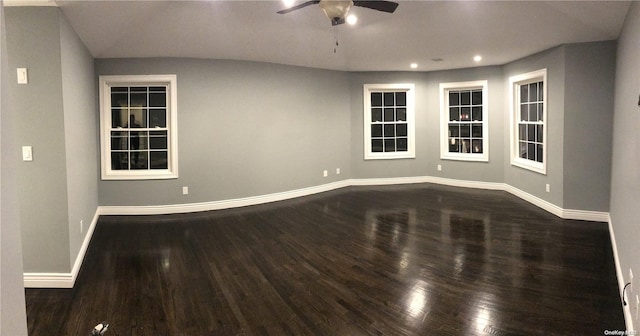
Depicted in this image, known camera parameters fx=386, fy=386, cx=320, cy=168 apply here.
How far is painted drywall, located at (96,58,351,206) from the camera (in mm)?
5797

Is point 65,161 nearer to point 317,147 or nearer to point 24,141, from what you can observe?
point 24,141

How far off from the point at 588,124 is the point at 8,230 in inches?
236

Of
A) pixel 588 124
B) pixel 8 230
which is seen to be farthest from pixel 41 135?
pixel 588 124

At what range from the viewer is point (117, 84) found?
5.73 metres

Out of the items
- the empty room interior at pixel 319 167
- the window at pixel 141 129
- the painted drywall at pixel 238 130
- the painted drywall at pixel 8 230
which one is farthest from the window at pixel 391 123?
the painted drywall at pixel 8 230

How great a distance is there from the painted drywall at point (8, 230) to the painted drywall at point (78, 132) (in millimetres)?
2372

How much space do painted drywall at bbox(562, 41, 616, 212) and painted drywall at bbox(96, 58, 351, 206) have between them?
4.02 meters

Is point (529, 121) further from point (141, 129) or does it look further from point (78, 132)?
point (78, 132)

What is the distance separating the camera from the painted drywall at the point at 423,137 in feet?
25.3

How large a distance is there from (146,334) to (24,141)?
6.49 ft

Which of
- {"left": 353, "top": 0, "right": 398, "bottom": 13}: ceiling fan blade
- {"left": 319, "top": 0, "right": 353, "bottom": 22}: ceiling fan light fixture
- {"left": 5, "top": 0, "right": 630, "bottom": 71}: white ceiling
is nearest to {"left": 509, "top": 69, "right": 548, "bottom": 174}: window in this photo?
{"left": 5, "top": 0, "right": 630, "bottom": 71}: white ceiling

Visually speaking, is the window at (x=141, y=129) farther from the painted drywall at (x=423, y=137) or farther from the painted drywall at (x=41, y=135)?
the painted drywall at (x=423, y=137)

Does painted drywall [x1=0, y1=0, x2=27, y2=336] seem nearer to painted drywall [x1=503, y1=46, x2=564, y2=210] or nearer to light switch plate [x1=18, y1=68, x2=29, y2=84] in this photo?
light switch plate [x1=18, y1=68, x2=29, y2=84]

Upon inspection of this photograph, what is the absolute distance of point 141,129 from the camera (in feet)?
19.2
